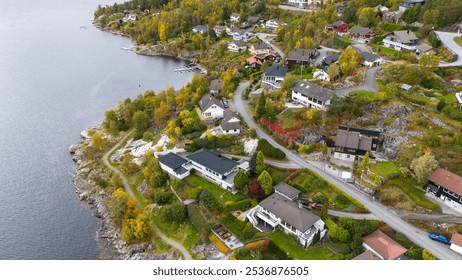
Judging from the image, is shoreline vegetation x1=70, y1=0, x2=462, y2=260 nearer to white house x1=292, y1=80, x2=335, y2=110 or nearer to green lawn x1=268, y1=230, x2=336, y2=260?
green lawn x1=268, y1=230, x2=336, y2=260

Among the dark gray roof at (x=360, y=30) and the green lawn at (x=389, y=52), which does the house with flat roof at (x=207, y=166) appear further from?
the dark gray roof at (x=360, y=30)

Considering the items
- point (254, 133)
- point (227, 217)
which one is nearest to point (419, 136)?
point (254, 133)

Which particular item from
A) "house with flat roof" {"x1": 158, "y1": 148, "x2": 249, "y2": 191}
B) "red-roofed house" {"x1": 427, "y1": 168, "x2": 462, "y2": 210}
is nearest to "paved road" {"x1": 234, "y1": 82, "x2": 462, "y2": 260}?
"red-roofed house" {"x1": 427, "y1": 168, "x2": 462, "y2": 210}

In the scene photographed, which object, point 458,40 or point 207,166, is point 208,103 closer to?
point 207,166

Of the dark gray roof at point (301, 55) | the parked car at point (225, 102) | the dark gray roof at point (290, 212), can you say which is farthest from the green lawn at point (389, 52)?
the dark gray roof at point (290, 212)

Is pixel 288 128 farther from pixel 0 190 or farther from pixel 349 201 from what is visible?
pixel 0 190

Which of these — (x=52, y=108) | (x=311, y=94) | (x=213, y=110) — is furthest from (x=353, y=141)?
(x=52, y=108)
